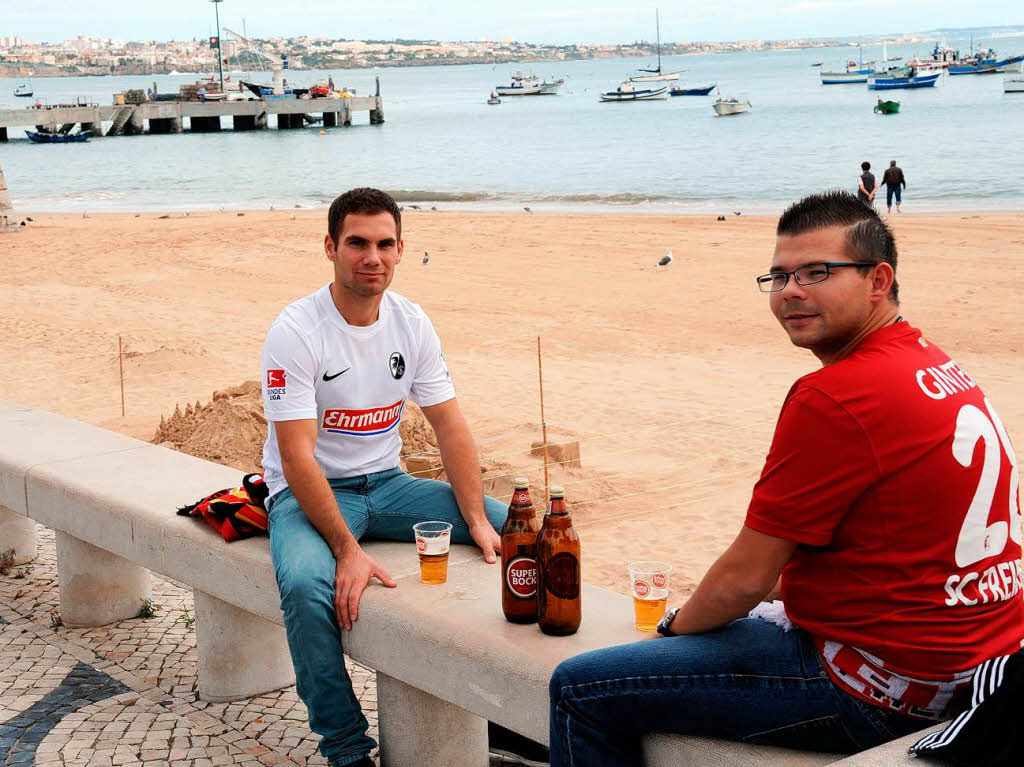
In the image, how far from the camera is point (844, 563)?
2.52 metres

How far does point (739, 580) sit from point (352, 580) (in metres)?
1.35

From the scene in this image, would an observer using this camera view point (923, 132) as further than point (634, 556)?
Yes

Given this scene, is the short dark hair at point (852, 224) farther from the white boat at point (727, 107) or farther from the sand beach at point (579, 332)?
the white boat at point (727, 107)

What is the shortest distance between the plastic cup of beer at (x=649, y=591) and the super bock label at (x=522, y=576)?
273 millimetres

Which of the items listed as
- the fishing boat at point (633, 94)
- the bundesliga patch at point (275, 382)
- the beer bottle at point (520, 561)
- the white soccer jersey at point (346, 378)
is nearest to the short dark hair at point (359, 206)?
the white soccer jersey at point (346, 378)

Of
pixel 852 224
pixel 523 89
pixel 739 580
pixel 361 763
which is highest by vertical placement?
pixel 523 89

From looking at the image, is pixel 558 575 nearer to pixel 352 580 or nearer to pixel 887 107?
pixel 352 580

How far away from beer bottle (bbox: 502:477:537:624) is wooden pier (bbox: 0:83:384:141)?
70.3 meters

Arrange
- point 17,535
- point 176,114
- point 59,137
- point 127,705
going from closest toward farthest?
point 127,705 → point 17,535 → point 59,137 → point 176,114

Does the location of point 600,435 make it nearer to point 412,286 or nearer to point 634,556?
point 634,556

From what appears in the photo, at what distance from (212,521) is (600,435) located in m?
5.18

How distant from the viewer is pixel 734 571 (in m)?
2.60

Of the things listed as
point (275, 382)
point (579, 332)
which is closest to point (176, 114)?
point (579, 332)

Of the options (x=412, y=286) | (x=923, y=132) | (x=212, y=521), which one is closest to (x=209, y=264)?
(x=412, y=286)
